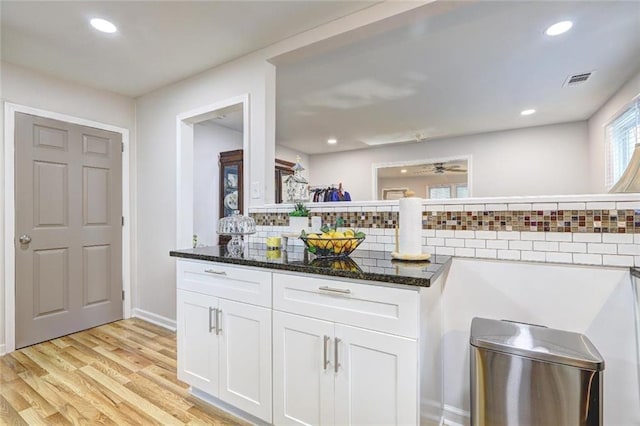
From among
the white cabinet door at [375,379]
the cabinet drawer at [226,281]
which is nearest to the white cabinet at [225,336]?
the cabinet drawer at [226,281]

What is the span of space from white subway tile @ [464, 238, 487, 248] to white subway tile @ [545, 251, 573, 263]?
10.7 inches

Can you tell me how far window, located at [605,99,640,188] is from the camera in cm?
286

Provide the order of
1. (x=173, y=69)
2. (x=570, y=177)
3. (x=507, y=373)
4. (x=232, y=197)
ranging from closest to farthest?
(x=507, y=373), (x=173, y=69), (x=232, y=197), (x=570, y=177)

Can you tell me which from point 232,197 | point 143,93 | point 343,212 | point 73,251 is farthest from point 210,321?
point 143,93

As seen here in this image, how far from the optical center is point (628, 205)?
1.33 metres

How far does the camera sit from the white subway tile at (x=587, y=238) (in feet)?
4.53

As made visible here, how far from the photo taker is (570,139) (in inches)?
168

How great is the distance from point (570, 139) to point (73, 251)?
20.1 ft

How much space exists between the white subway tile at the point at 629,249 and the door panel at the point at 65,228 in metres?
3.96

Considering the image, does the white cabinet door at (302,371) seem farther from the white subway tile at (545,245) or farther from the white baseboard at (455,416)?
the white subway tile at (545,245)

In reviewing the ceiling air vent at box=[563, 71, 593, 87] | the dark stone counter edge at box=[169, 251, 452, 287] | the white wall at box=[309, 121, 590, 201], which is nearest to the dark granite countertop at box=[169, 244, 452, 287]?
the dark stone counter edge at box=[169, 251, 452, 287]

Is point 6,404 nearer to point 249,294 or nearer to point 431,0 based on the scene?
point 249,294

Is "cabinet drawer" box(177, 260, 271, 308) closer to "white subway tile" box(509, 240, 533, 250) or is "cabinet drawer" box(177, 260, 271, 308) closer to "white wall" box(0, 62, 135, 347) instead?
"white subway tile" box(509, 240, 533, 250)

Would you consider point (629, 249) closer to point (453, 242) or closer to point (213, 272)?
point (453, 242)
